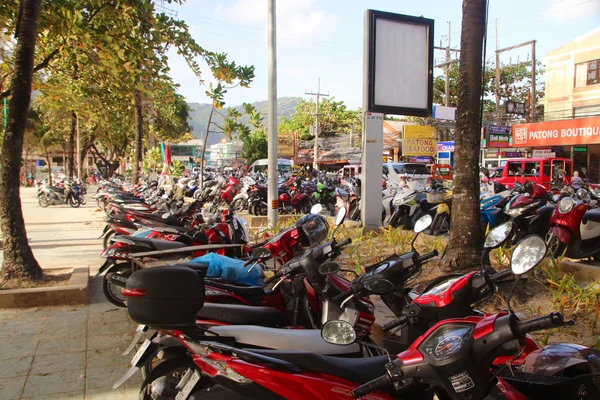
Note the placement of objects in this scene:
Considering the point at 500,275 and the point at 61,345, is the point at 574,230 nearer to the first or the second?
the point at 500,275

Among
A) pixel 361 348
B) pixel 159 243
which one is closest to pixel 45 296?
pixel 159 243

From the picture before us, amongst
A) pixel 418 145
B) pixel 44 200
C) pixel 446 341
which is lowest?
pixel 44 200

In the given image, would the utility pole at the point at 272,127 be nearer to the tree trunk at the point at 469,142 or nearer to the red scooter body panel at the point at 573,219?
the tree trunk at the point at 469,142

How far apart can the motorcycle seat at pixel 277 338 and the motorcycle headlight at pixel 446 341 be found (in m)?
0.81

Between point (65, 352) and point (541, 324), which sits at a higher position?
point (541, 324)

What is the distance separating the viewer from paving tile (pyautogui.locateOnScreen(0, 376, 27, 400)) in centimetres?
306

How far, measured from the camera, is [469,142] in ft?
15.5

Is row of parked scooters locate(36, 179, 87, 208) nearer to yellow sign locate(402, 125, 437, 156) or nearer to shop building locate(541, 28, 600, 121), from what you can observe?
yellow sign locate(402, 125, 437, 156)

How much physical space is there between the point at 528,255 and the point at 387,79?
21.4ft

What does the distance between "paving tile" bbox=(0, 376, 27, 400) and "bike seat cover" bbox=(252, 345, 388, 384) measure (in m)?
2.12

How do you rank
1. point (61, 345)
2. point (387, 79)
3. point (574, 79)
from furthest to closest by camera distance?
point (574, 79), point (387, 79), point (61, 345)

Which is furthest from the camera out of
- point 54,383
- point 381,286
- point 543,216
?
point 543,216

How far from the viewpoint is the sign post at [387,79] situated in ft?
25.6

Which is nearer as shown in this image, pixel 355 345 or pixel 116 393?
pixel 355 345
